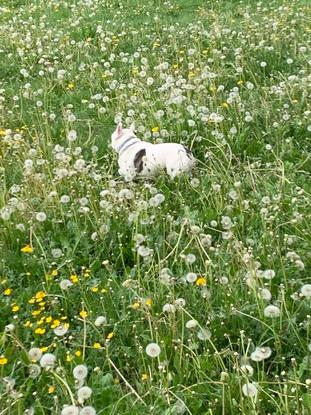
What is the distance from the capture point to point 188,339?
3660mm

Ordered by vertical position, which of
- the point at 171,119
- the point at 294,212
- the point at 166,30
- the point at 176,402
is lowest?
the point at 176,402

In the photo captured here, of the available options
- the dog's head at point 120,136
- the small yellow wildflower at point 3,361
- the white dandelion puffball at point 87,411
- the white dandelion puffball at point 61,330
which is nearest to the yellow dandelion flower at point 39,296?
the white dandelion puffball at point 61,330

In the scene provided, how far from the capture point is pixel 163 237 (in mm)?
4672

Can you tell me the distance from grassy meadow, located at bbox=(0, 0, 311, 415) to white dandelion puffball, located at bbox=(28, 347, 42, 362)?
1cm

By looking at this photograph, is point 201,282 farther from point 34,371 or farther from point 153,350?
point 34,371

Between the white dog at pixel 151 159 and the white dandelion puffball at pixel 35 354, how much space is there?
2037 mm

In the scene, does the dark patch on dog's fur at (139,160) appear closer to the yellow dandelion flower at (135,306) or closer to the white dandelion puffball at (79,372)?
the yellow dandelion flower at (135,306)

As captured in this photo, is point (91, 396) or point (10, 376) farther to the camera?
point (10, 376)

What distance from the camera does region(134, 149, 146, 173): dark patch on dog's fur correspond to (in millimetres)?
5473

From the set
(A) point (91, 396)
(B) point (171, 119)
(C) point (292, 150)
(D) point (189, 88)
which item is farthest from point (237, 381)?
(D) point (189, 88)

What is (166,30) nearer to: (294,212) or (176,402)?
(294,212)

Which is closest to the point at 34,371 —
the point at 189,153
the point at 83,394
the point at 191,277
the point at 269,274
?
the point at 83,394

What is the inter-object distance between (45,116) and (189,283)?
→ 3232mm

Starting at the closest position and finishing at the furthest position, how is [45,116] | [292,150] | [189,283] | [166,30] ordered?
[189,283] → [292,150] → [45,116] → [166,30]
